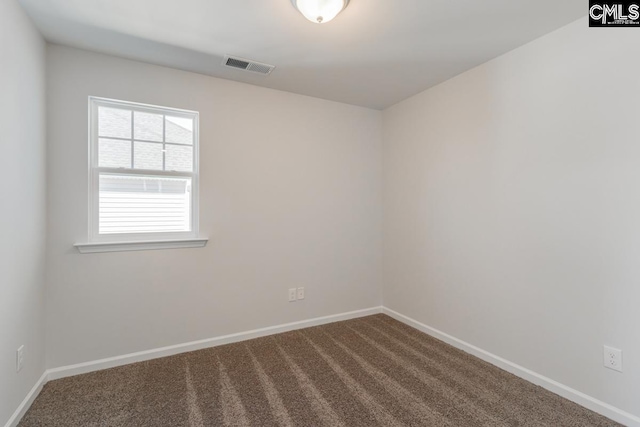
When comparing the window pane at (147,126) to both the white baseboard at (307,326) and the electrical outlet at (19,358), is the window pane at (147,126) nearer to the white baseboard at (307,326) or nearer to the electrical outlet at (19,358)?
the electrical outlet at (19,358)

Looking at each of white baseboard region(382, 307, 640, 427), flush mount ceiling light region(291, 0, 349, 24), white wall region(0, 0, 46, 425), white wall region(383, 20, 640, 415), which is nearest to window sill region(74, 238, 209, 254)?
white wall region(0, 0, 46, 425)

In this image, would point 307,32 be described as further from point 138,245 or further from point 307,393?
point 307,393

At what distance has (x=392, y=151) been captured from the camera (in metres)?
3.41

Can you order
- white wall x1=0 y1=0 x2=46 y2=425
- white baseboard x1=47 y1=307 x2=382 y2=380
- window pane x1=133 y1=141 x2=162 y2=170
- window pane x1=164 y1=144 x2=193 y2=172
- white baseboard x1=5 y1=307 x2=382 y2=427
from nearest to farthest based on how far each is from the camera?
white wall x1=0 y1=0 x2=46 y2=425
white baseboard x1=5 y1=307 x2=382 y2=427
white baseboard x1=47 y1=307 x2=382 y2=380
window pane x1=133 y1=141 x2=162 y2=170
window pane x1=164 y1=144 x2=193 y2=172

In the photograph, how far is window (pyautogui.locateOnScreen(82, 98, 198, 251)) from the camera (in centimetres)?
228

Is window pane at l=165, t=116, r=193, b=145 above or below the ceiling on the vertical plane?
below

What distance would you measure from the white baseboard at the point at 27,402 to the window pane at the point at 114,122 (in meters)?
1.81

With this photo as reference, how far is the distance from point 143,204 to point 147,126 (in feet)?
2.16

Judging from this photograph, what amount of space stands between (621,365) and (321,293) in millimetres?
2298

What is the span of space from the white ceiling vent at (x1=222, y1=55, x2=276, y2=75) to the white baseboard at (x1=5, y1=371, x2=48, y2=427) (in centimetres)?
267

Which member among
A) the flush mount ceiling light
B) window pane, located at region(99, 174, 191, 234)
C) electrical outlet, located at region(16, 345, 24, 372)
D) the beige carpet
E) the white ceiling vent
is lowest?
the beige carpet

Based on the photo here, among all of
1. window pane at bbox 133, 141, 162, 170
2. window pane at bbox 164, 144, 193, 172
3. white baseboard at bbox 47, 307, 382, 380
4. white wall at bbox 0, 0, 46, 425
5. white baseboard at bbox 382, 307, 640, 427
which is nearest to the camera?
white wall at bbox 0, 0, 46, 425

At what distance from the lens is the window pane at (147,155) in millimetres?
2393

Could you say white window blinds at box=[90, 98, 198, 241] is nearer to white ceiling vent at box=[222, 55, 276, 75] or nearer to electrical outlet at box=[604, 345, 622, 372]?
white ceiling vent at box=[222, 55, 276, 75]
